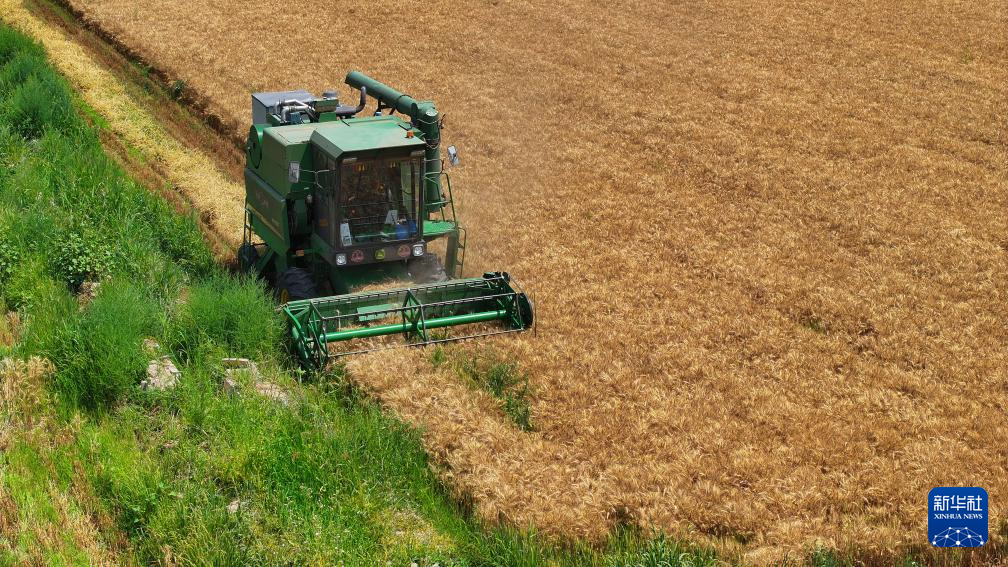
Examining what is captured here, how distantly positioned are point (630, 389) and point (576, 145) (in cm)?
889

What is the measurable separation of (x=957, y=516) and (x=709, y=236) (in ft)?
23.4

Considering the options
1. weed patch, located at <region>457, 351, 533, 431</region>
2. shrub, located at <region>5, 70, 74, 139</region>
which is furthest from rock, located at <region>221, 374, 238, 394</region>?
shrub, located at <region>5, 70, 74, 139</region>

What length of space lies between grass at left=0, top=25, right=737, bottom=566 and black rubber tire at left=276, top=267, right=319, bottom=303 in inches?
24.2

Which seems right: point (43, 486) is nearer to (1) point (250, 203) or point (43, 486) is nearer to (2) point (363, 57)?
(1) point (250, 203)

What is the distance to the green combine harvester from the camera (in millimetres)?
10789

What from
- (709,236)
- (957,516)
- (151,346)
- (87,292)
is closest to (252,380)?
(151,346)

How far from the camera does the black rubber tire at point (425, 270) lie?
12.0 metres

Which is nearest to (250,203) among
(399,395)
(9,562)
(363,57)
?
(399,395)

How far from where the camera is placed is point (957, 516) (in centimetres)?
819

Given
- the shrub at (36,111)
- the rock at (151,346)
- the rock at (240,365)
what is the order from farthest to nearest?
the shrub at (36,111), the rock at (151,346), the rock at (240,365)

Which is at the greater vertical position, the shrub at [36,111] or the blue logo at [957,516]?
the shrub at [36,111]

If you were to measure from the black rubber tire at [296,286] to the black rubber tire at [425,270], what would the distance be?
3.90ft

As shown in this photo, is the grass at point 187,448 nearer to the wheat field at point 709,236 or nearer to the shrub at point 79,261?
the shrub at point 79,261

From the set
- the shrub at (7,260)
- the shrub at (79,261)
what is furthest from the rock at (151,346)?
the shrub at (7,260)
